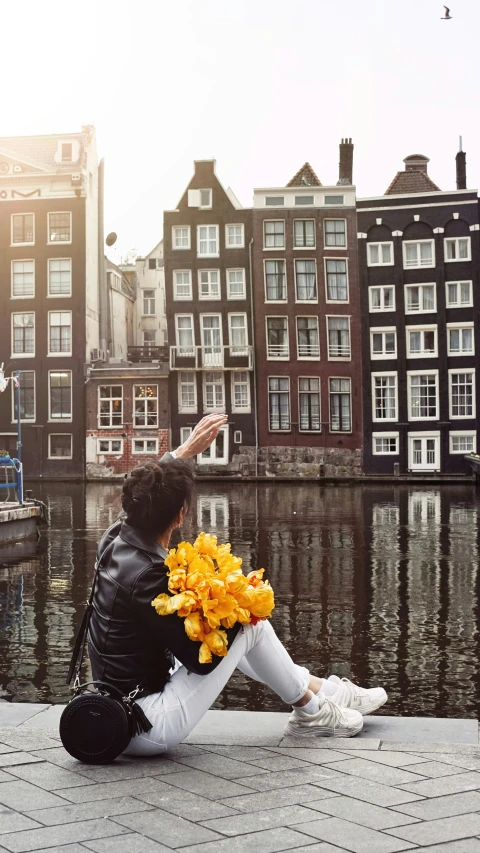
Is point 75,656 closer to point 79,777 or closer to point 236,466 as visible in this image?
point 79,777

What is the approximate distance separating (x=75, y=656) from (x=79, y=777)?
0.68m

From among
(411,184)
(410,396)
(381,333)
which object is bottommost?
(410,396)

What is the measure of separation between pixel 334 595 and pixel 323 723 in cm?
874

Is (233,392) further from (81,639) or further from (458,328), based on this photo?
(81,639)

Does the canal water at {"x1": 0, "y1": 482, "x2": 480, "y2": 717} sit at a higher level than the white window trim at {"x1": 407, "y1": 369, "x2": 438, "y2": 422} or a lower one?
lower

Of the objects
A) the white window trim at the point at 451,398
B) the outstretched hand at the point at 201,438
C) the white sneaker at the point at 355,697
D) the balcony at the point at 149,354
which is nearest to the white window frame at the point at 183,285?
the balcony at the point at 149,354

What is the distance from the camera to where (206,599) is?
4.37 m

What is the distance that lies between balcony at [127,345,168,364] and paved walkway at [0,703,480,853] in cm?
4743

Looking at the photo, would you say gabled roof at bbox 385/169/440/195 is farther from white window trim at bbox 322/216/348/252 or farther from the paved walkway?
the paved walkway

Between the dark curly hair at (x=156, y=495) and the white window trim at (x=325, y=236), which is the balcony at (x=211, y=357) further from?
the dark curly hair at (x=156, y=495)

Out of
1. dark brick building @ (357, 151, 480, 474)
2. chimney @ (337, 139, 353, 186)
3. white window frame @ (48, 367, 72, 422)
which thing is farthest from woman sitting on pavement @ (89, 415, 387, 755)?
chimney @ (337, 139, 353, 186)

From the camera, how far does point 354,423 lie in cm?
4934

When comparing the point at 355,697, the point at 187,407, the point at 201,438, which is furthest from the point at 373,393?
the point at 201,438

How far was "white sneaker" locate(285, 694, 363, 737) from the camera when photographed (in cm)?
487
